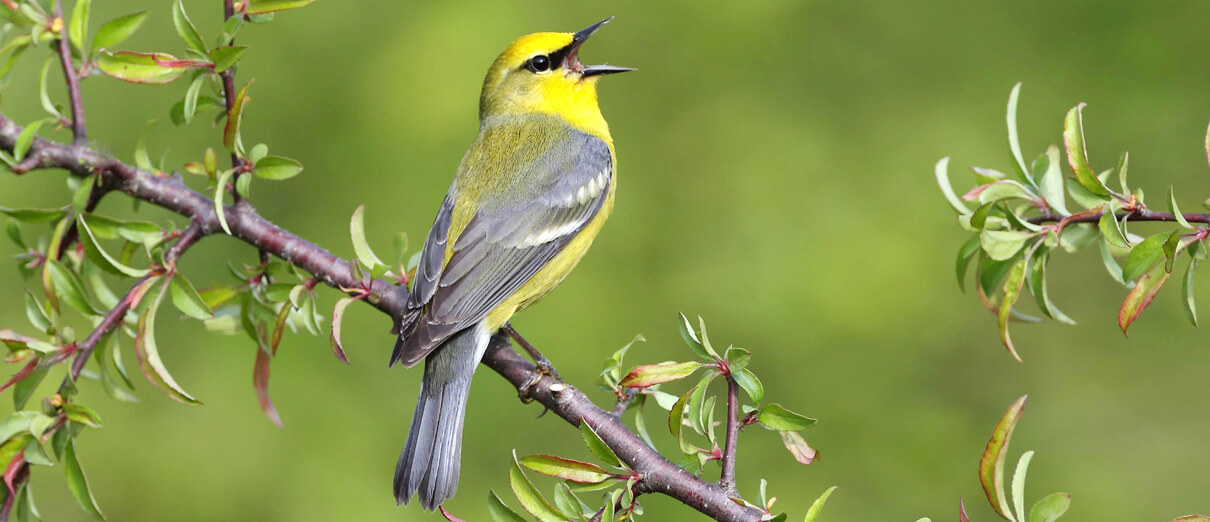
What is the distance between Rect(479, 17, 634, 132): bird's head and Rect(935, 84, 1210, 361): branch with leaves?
1861 mm

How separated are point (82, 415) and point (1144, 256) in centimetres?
204

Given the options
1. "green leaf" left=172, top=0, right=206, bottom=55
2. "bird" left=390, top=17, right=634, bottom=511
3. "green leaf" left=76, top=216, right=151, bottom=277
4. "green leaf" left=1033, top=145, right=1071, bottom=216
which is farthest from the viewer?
"bird" left=390, top=17, right=634, bottom=511

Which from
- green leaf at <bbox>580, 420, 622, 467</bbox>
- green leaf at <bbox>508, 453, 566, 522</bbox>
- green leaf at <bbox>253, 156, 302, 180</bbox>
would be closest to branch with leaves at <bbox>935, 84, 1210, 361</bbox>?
green leaf at <bbox>580, 420, 622, 467</bbox>

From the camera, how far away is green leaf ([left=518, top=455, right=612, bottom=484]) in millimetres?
1954

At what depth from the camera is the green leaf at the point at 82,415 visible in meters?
2.11

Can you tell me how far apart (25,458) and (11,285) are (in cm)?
271

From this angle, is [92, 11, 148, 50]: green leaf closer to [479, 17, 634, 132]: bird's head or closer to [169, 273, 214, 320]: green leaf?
[169, 273, 214, 320]: green leaf

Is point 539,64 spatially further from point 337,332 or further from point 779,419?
point 779,419

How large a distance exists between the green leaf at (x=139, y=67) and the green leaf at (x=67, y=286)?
0.44 meters

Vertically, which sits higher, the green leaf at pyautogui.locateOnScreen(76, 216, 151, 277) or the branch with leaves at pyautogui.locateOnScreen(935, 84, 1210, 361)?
the branch with leaves at pyautogui.locateOnScreen(935, 84, 1210, 361)

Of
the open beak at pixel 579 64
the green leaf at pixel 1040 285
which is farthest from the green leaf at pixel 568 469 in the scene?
the open beak at pixel 579 64

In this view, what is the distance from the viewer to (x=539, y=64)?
12.4ft

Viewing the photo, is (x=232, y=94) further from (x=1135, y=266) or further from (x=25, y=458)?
(x=1135, y=266)

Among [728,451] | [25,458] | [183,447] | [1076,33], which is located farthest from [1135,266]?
[183,447]
